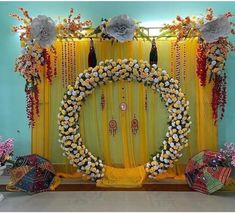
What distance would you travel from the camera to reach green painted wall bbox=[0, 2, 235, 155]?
13.5 feet

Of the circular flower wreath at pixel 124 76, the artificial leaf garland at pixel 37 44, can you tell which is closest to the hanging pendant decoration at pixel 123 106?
the circular flower wreath at pixel 124 76

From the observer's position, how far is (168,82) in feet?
12.7

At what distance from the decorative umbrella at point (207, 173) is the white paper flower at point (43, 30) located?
7.33ft

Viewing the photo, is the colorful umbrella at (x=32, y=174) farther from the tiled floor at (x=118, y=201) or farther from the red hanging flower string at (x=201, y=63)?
the red hanging flower string at (x=201, y=63)

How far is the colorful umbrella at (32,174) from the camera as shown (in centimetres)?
351

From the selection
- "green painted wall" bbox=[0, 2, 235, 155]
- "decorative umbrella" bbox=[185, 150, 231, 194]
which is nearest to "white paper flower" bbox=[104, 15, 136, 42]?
"green painted wall" bbox=[0, 2, 235, 155]

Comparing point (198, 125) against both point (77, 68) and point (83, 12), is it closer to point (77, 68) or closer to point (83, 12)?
point (77, 68)

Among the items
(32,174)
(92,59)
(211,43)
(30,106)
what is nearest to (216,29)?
(211,43)

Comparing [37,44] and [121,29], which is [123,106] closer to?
[121,29]

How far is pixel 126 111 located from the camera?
409cm

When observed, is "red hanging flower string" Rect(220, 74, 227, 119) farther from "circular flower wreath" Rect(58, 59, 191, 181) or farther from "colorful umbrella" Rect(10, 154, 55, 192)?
"colorful umbrella" Rect(10, 154, 55, 192)

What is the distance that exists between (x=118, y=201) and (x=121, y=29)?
198 cm

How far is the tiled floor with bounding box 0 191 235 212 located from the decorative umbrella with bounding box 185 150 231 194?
0.11 m

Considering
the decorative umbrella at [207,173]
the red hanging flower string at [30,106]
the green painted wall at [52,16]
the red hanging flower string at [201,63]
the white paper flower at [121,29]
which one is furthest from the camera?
the green painted wall at [52,16]
